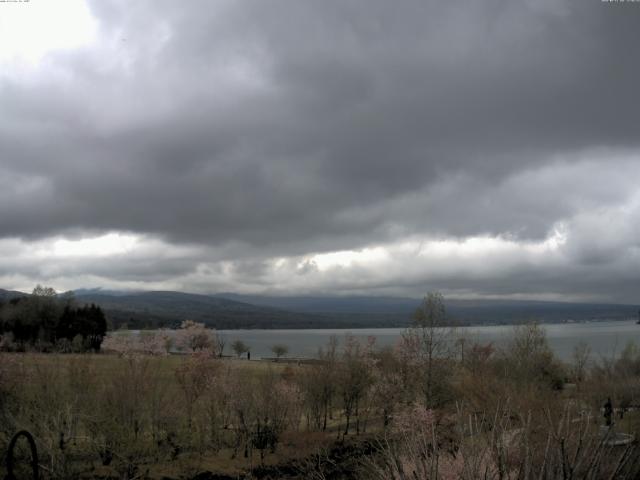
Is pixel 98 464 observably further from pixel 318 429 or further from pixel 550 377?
pixel 550 377

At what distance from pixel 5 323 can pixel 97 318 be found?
15.9 meters

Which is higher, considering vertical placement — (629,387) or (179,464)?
(629,387)

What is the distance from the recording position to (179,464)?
103 ft

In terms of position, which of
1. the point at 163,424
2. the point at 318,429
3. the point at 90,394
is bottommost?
the point at 318,429

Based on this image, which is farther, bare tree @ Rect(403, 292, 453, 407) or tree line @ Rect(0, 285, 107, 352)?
tree line @ Rect(0, 285, 107, 352)

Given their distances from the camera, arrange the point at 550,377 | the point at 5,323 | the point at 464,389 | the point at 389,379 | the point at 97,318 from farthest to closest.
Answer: the point at 97,318, the point at 5,323, the point at 550,377, the point at 389,379, the point at 464,389

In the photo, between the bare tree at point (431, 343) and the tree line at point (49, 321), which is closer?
the bare tree at point (431, 343)

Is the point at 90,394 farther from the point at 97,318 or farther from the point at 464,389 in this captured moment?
the point at 97,318

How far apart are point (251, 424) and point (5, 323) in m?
83.4

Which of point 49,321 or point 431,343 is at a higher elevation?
point 431,343

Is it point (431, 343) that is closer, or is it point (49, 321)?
point (431, 343)

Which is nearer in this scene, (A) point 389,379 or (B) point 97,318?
(A) point 389,379

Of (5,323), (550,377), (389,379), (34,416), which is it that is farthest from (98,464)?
(5,323)

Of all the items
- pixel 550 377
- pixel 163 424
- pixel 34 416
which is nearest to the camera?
pixel 34 416
